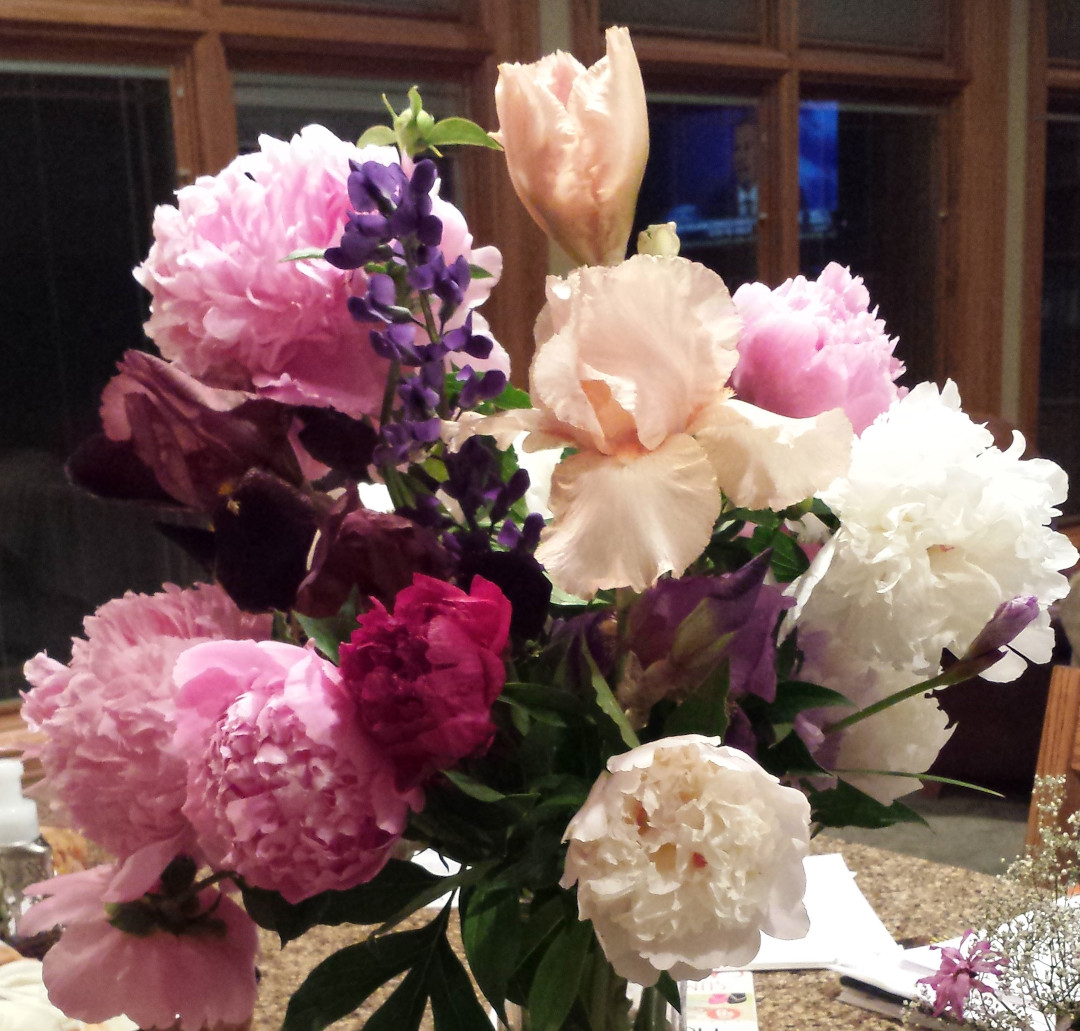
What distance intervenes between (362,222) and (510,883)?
274 mm

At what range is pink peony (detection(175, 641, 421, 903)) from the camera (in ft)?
1.44

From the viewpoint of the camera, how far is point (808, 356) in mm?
531

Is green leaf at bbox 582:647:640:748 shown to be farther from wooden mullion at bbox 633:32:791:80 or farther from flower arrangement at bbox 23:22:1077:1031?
wooden mullion at bbox 633:32:791:80

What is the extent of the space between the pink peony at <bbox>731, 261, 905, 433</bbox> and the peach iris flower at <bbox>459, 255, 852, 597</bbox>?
0.06 metres

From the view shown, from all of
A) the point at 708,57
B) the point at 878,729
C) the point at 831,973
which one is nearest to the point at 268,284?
the point at 878,729

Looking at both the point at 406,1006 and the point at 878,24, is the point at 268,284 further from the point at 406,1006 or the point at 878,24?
the point at 878,24

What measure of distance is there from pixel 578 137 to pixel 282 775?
0.29m

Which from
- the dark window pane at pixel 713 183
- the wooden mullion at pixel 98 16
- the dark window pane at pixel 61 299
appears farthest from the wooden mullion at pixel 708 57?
the dark window pane at pixel 61 299

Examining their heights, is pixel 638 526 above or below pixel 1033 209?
below

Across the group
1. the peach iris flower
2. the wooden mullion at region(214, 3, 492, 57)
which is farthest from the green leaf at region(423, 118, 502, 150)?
the wooden mullion at region(214, 3, 492, 57)

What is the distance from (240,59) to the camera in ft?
9.23

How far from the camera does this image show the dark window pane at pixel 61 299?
2635 mm

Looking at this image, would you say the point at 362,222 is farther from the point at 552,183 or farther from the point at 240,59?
the point at 240,59

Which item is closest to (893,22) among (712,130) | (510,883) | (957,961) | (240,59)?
(712,130)
